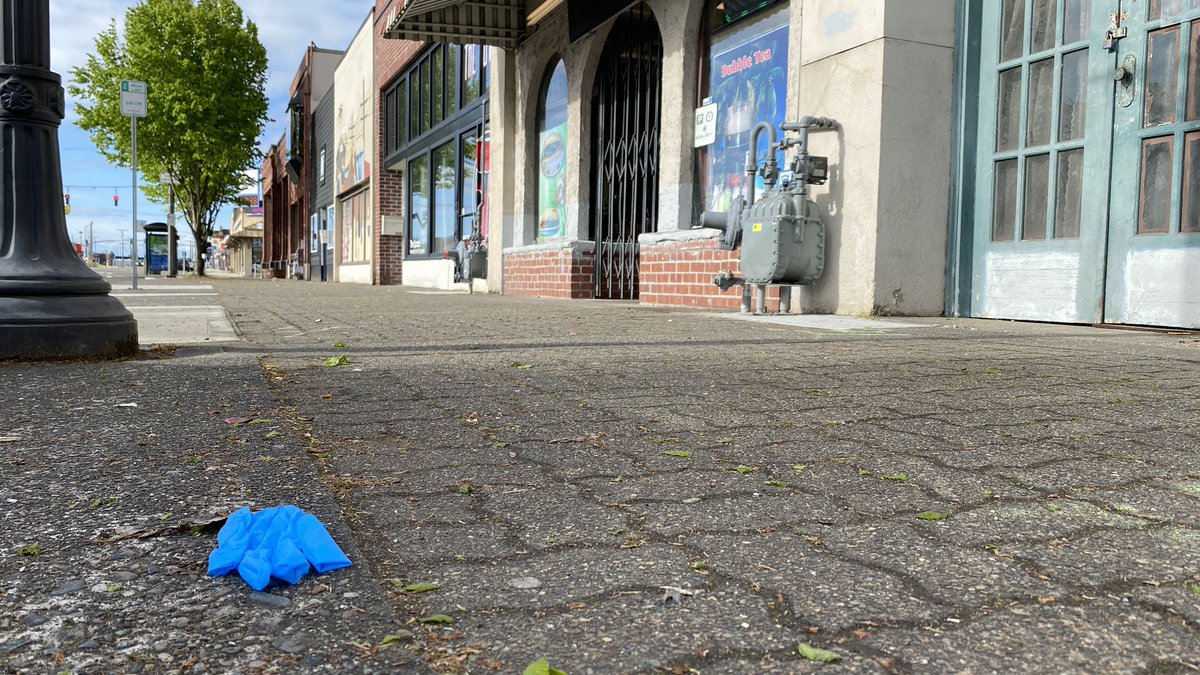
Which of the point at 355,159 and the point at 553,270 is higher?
the point at 355,159

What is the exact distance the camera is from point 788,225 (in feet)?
23.2

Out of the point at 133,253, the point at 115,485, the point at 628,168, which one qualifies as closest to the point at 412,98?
the point at 133,253

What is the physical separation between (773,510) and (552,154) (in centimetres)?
1166

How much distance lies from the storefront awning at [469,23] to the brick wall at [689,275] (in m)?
5.02

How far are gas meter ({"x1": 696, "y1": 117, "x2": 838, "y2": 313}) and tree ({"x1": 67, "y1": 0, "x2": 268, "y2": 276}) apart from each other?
93.8 feet

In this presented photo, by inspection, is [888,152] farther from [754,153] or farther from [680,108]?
[680,108]

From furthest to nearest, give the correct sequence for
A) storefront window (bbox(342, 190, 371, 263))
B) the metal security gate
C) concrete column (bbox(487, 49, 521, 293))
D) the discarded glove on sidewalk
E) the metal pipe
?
storefront window (bbox(342, 190, 371, 263)) → concrete column (bbox(487, 49, 521, 293)) → the metal security gate → the metal pipe → the discarded glove on sidewalk

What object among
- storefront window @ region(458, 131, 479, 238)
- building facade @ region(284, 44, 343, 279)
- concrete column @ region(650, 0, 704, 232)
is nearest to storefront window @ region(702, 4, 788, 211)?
concrete column @ region(650, 0, 704, 232)

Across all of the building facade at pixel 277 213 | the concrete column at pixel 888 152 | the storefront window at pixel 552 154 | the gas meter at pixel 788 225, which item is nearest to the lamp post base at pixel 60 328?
the gas meter at pixel 788 225

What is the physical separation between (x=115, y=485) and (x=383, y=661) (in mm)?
1114

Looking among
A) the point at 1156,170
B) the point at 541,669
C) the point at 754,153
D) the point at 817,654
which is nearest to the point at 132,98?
the point at 754,153

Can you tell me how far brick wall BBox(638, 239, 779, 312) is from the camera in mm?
8602

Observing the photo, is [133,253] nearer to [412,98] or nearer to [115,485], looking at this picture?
[412,98]

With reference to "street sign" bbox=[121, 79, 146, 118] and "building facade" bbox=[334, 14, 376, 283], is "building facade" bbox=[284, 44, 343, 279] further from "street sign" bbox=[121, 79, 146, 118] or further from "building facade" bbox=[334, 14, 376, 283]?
"street sign" bbox=[121, 79, 146, 118]
